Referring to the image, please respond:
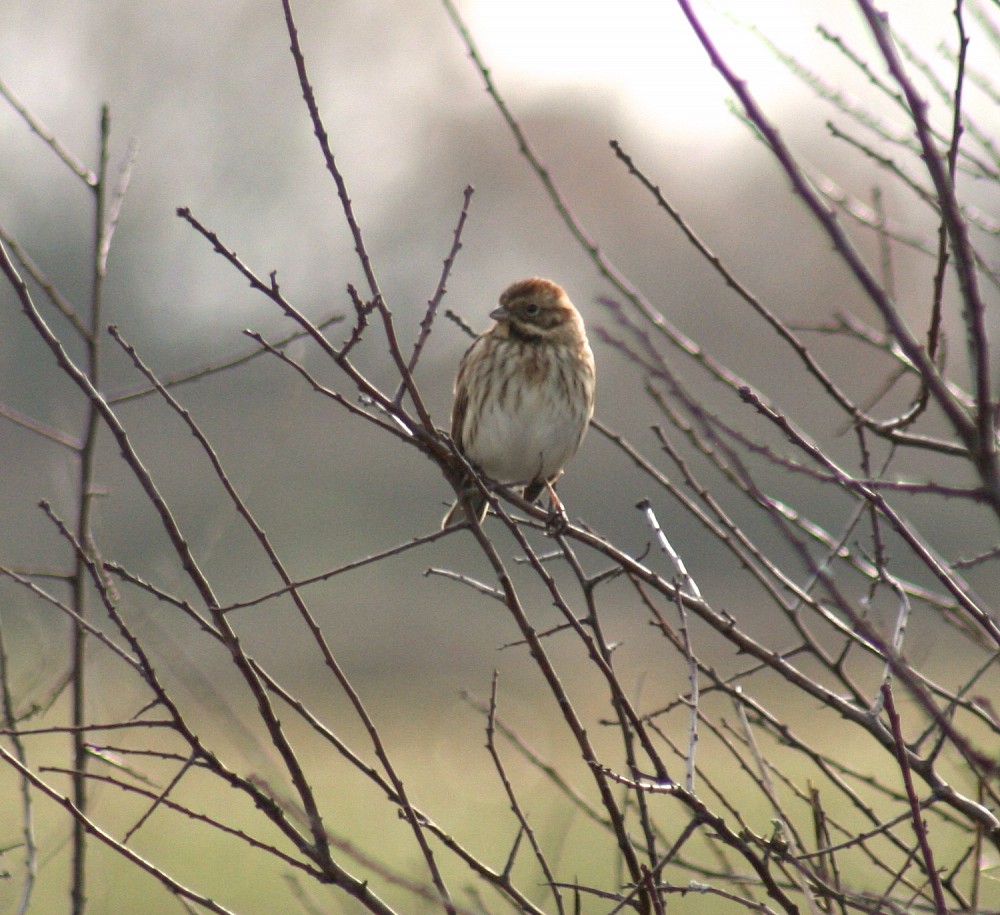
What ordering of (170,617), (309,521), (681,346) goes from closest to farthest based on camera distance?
(681,346), (170,617), (309,521)

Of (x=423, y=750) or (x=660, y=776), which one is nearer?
(x=660, y=776)

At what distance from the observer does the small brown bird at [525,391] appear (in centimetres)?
615

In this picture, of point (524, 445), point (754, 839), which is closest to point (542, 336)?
point (524, 445)

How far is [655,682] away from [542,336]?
1230 centimetres

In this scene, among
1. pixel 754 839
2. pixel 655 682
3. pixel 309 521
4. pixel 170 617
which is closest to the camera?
pixel 754 839

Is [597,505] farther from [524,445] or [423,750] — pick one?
[524,445]

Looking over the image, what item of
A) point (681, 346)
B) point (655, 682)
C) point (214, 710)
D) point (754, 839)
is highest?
point (655, 682)

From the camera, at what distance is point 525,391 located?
20.1 ft

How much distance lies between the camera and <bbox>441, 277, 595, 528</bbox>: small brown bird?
6152 millimetres

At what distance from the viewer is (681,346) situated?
12.7ft

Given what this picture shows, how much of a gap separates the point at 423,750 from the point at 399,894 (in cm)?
479

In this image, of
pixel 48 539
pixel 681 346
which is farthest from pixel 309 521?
pixel 681 346

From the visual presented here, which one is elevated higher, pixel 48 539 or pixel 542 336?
pixel 48 539

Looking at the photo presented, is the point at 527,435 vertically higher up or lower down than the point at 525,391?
lower down
